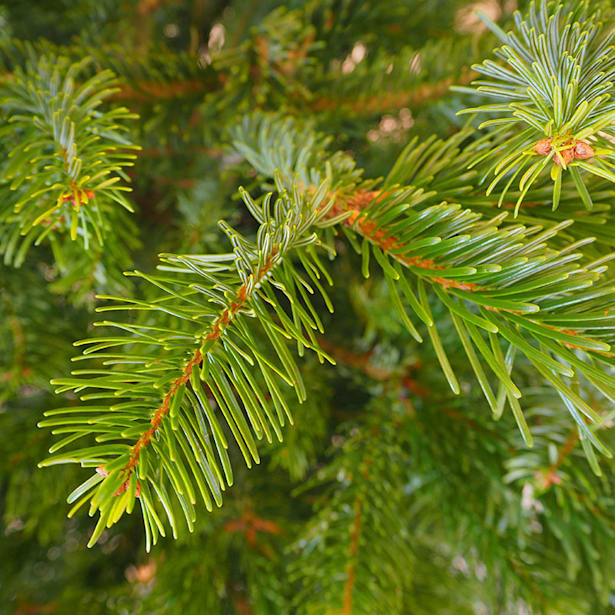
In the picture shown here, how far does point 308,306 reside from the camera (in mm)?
172

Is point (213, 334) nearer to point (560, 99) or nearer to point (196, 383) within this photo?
point (196, 383)

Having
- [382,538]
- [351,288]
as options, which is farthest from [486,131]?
[382,538]

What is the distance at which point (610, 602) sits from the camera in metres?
0.30

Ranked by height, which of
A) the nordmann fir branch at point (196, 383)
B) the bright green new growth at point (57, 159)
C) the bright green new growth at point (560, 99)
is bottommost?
the nordmann fir branch at point (196, 383)

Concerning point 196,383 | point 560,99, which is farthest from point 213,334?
point 560,99

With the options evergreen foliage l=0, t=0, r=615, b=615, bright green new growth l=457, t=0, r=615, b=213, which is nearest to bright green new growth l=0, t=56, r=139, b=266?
evergreen foliage l=0, t=0, r=615, b=615

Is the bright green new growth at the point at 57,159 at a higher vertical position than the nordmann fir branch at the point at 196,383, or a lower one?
higher

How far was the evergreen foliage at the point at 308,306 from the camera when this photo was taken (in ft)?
0.52

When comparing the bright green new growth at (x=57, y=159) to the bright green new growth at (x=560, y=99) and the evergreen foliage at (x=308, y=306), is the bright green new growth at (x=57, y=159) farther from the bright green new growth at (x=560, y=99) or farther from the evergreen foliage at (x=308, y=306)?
the bright green new growth at (x=560, y=99)

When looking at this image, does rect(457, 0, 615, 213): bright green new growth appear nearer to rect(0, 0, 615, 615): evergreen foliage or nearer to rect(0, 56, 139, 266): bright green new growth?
rect(0, 0, 615, 615): evergreen foliage

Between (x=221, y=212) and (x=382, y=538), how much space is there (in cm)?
21

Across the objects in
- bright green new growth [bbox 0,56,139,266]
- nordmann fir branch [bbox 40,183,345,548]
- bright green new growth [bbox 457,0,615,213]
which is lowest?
nordmann fir branch [bbox 40,183,345,548]

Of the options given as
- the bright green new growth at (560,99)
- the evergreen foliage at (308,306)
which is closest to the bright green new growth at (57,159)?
the evergreen foliage at (308,306)

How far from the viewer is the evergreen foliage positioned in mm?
160
